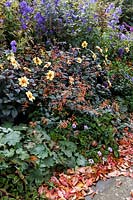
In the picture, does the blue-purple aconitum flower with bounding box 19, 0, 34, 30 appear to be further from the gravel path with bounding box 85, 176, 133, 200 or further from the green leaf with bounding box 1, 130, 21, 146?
the gravel path with bounding box 85, 176, 133, 200

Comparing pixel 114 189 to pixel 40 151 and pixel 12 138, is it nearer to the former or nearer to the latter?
pixel 40 151

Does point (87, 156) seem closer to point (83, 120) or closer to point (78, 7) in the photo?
point (83, 120)

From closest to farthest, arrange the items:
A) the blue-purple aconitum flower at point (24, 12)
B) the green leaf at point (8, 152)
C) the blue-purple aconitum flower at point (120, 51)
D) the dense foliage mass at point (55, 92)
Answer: the green leaf at point (8, 152) < the dense foliage mass at point (55, 92) < the blue-purple aconitum flower at point (24, 12) < the blue-purple aconitum flower at point (120, 51)

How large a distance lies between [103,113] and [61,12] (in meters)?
1.63

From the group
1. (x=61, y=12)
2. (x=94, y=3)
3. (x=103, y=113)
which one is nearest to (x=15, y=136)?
(x=103, y=113)

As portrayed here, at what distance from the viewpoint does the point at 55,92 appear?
3838 millimetres

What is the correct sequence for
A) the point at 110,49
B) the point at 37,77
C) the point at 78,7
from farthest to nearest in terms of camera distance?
1. the point at 110,49
2. the point at 78,7
3. the point at 37,77

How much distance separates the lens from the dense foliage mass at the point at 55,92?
10.3ft

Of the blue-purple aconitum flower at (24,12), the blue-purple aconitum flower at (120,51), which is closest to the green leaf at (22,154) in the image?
the blue-purple aconitum flower at (24,12)

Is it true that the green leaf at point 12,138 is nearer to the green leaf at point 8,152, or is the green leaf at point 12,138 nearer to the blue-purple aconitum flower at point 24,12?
the green leaf at point 8,152

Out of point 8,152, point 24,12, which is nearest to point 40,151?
point 8,152

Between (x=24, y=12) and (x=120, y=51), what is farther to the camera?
(x=120, y=51)

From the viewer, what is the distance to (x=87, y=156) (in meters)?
3.72

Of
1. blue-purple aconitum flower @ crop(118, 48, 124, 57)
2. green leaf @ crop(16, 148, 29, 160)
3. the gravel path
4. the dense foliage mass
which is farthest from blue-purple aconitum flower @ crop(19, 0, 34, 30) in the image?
the gravel path
